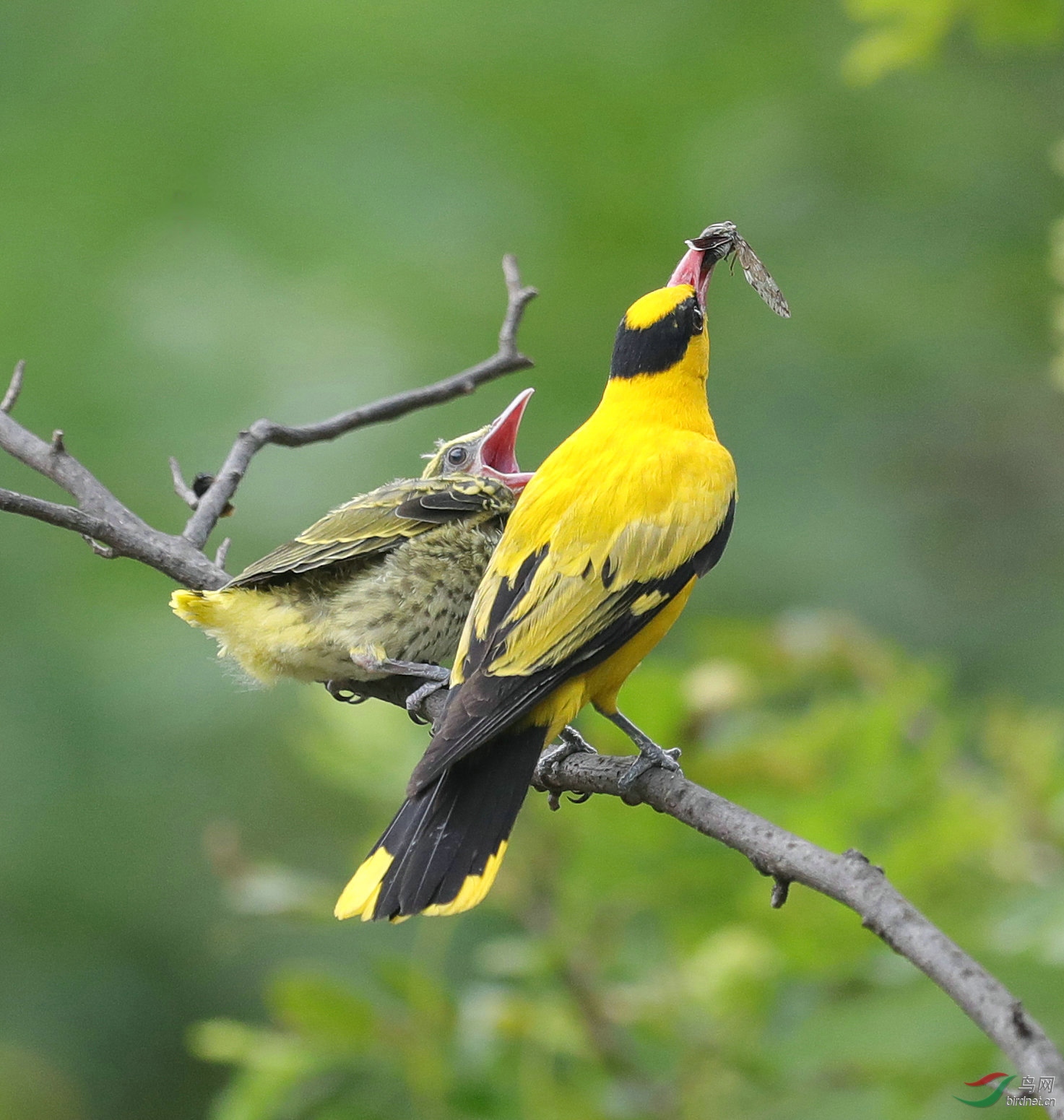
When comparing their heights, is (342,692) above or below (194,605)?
above

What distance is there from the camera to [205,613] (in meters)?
3.14

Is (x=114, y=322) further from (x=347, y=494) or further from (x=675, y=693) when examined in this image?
(x=675, y=693)

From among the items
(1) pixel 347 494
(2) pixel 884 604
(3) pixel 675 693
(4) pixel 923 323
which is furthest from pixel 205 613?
(4) pixel 923 323

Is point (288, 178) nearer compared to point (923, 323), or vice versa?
point (923, 323)

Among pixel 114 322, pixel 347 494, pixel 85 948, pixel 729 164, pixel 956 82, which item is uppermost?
pixel 956 82

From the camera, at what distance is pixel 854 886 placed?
1.82 m

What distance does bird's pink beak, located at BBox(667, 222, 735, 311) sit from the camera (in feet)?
9.87

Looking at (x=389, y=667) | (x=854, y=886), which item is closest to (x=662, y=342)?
(x=389, y=667)

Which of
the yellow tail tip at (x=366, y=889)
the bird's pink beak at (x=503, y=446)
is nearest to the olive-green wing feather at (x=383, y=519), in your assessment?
the bird's pink beak at (x=503, y=446)

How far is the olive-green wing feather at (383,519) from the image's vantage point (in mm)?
3211

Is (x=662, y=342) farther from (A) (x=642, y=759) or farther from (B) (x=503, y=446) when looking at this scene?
(A) (x=642, y=759)

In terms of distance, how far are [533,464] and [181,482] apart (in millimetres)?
2887

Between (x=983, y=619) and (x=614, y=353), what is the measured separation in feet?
13.0

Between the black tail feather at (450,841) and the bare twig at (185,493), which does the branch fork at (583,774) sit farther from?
the black tail feather at (450,841)
